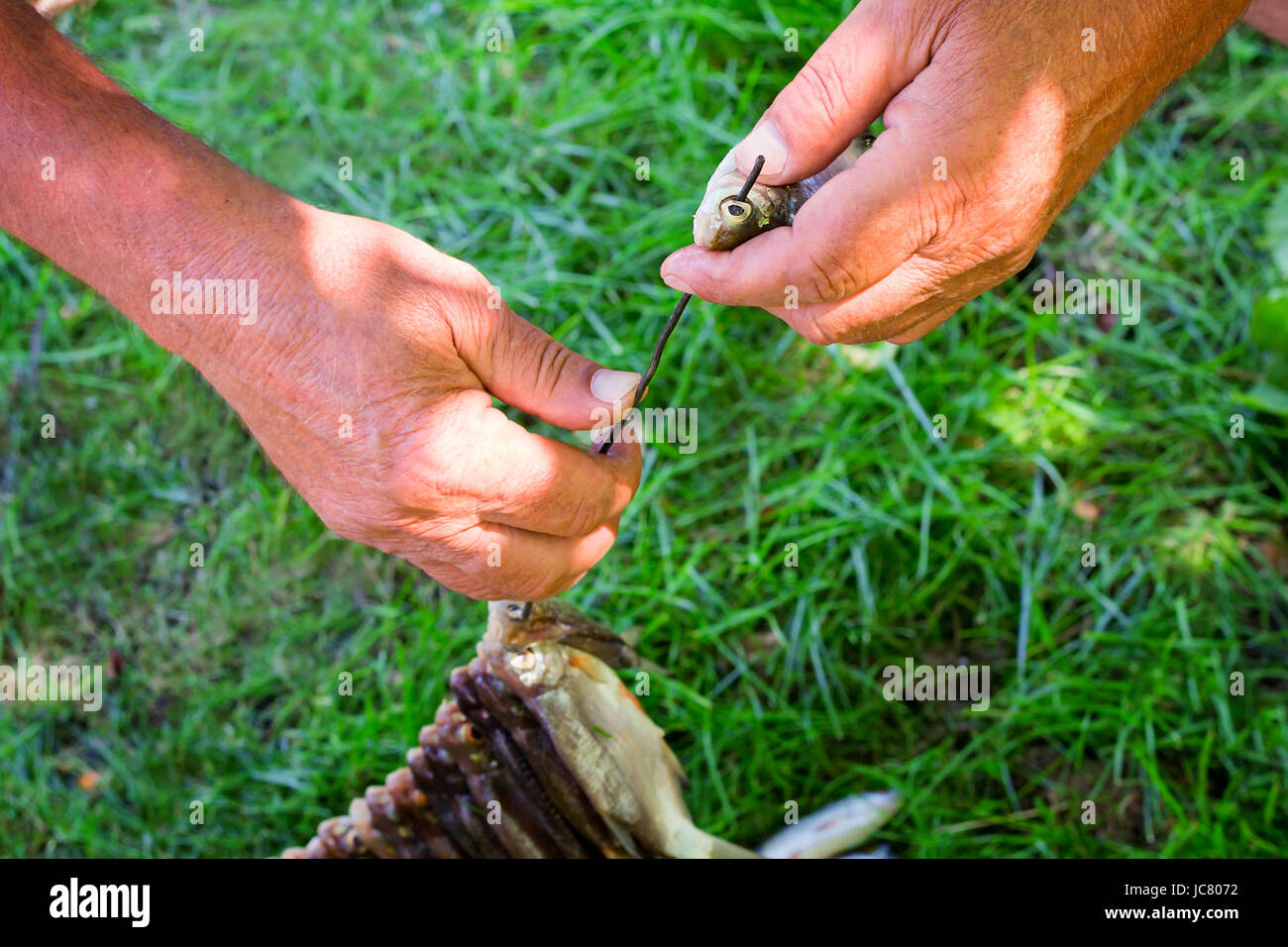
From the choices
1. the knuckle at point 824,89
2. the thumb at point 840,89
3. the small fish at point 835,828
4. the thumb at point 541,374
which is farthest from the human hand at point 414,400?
the small fish at point 835,828

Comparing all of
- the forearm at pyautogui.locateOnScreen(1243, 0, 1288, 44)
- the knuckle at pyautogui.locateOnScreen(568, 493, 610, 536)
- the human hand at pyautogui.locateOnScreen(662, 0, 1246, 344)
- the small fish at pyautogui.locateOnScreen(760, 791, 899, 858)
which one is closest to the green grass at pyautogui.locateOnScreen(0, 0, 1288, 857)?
the small fish at pyautogui.locateOnScreen(760, 791, 899, 858)

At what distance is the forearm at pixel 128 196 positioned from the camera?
1.81m

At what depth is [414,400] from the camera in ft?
5.74

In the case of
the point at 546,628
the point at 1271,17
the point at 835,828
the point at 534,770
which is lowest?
the point at 835,828

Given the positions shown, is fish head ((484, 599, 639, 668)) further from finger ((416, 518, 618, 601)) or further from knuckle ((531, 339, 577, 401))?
knuckle ((531, 339, 577, 401))

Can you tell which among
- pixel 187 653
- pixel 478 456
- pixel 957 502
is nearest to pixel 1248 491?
pixel 957 502

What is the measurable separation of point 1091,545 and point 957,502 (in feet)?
1.43

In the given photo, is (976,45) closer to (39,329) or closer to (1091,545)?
(1091,545)

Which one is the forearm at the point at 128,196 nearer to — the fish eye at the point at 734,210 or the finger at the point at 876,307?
the fish eye at the point at 734,210

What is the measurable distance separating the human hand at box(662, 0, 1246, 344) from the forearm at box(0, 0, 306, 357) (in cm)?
78

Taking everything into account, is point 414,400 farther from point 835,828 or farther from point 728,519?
point 835,828

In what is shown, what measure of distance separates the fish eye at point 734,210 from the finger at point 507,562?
694 mm

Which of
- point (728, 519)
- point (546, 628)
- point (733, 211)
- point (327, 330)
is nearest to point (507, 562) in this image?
point (546, 628)

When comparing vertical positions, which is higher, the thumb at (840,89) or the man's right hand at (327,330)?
the thumb at (840,89)
